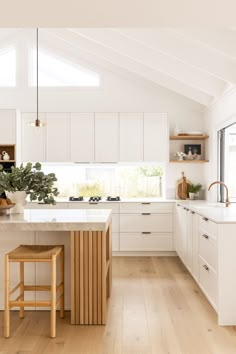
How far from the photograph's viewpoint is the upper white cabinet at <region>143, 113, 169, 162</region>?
21.3ft

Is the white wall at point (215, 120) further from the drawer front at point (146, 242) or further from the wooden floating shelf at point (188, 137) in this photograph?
the drawer front at point (146, 242)

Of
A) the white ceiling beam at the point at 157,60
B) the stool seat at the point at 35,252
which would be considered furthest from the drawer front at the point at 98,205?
the stool seat at the point at 35,252

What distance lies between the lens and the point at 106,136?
651cm

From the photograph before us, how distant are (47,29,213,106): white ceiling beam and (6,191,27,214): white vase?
2.88 metres

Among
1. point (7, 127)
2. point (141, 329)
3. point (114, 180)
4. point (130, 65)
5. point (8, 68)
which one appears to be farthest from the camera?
point (114, 180)

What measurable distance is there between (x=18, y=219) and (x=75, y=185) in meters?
3.54

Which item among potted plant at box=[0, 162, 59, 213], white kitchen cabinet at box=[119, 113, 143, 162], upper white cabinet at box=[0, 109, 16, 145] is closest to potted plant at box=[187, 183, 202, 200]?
white kitchen cabinet at box=[119, 113, 143, 162]

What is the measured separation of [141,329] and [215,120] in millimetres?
3615

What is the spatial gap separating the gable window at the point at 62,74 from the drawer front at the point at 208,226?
3.66m

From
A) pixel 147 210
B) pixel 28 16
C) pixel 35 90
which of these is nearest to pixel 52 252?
pixel 28 16

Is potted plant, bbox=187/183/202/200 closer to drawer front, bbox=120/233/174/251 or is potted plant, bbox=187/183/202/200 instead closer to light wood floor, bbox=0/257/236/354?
drawer front, bbox=120/233/174/251

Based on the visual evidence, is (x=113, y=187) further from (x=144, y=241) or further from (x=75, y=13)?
(x=75, y=13)

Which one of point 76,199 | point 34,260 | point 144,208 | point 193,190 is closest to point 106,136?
point 76,199

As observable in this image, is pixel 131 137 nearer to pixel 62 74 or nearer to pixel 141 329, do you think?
pixel 62 74
